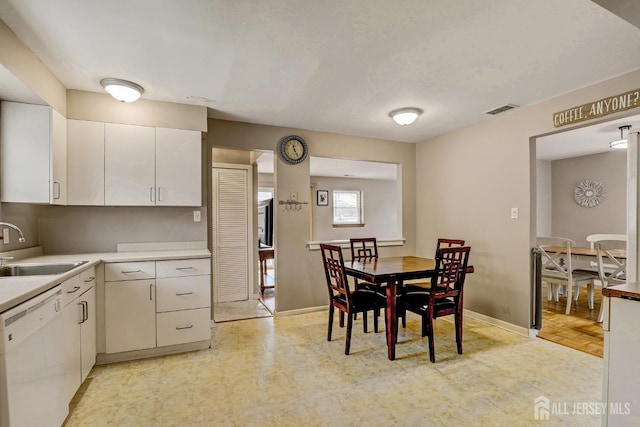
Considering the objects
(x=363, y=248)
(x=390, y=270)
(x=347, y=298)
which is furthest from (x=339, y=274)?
(x=363, y=248)

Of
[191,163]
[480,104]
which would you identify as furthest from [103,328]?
[480,104]

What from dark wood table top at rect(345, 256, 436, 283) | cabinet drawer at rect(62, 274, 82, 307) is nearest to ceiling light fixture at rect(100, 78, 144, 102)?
cabinet drawer at rect(62, 274, 82, 307)

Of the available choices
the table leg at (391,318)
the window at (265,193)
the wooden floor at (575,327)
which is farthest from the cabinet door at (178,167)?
the wooden floor at (575,327)

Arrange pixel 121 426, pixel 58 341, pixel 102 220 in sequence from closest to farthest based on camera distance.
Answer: pixel 58 341 < pixel 121 426 < pixel 102 220

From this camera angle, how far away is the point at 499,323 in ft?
11.5

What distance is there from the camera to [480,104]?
10.5 feet

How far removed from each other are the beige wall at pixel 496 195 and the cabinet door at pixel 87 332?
3858 mm

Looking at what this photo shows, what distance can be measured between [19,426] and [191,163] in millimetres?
2252

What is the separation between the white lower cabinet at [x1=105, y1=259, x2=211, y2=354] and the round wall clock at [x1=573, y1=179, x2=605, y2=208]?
6477 mm

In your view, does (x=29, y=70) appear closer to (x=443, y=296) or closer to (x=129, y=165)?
(x=129, y=165)

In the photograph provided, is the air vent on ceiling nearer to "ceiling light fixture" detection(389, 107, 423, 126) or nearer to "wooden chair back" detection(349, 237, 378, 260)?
"ceiling light fixture" detection(389, 107, 423, 126)

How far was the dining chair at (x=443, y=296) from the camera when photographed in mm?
2654

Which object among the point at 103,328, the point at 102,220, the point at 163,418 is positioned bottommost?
the point at 163,418

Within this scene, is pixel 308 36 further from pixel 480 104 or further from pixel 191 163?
pixel 480 104
